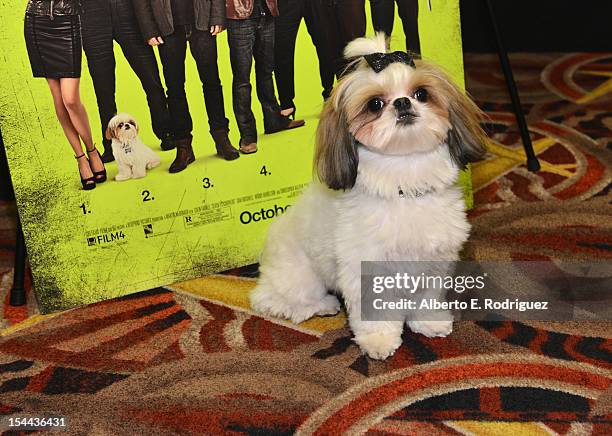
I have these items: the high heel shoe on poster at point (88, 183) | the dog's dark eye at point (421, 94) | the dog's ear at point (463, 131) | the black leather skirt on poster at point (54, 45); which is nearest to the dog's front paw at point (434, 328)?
the dog's ear at point (463, 131)

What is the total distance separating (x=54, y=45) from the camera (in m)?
1.95

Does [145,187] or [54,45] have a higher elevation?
[54,45]

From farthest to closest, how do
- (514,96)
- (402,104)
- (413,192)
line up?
1. (514,96)
2. (413,192)
3. (402,104)

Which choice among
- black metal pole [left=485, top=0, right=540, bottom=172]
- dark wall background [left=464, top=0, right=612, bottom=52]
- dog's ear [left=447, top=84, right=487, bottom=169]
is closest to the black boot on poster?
dog's ear [left=447, top=84, right=487, bottom=169]

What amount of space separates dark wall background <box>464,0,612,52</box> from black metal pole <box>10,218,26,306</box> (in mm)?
2654

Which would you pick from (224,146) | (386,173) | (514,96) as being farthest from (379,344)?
(514,96)

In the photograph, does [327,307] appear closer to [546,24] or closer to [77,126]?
[77,126]

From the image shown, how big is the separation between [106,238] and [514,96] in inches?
56.5

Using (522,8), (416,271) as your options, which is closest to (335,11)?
(416,271)

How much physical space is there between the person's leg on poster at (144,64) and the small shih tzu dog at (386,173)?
0.49m

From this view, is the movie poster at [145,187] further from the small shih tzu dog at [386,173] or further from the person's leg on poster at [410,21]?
the small shih tzu dog at [386,173]

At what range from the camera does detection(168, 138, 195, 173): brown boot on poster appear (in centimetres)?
218

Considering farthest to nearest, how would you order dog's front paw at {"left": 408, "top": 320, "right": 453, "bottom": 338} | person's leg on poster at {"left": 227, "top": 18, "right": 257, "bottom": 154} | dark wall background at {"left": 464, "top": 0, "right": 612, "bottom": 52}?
dark wall background at {"left": 464, "top": 0, "right": 612, "bottom": 52} < person's leg on poster at {"left": 227, "top": 18, "right": 257, "bottom": 154} < dog's front paw at {"left": 408, "top": 320, "right": 453, "bottom": 338}

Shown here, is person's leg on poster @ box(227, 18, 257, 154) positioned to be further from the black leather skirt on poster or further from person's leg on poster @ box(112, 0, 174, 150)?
the black leather skirt on poster
